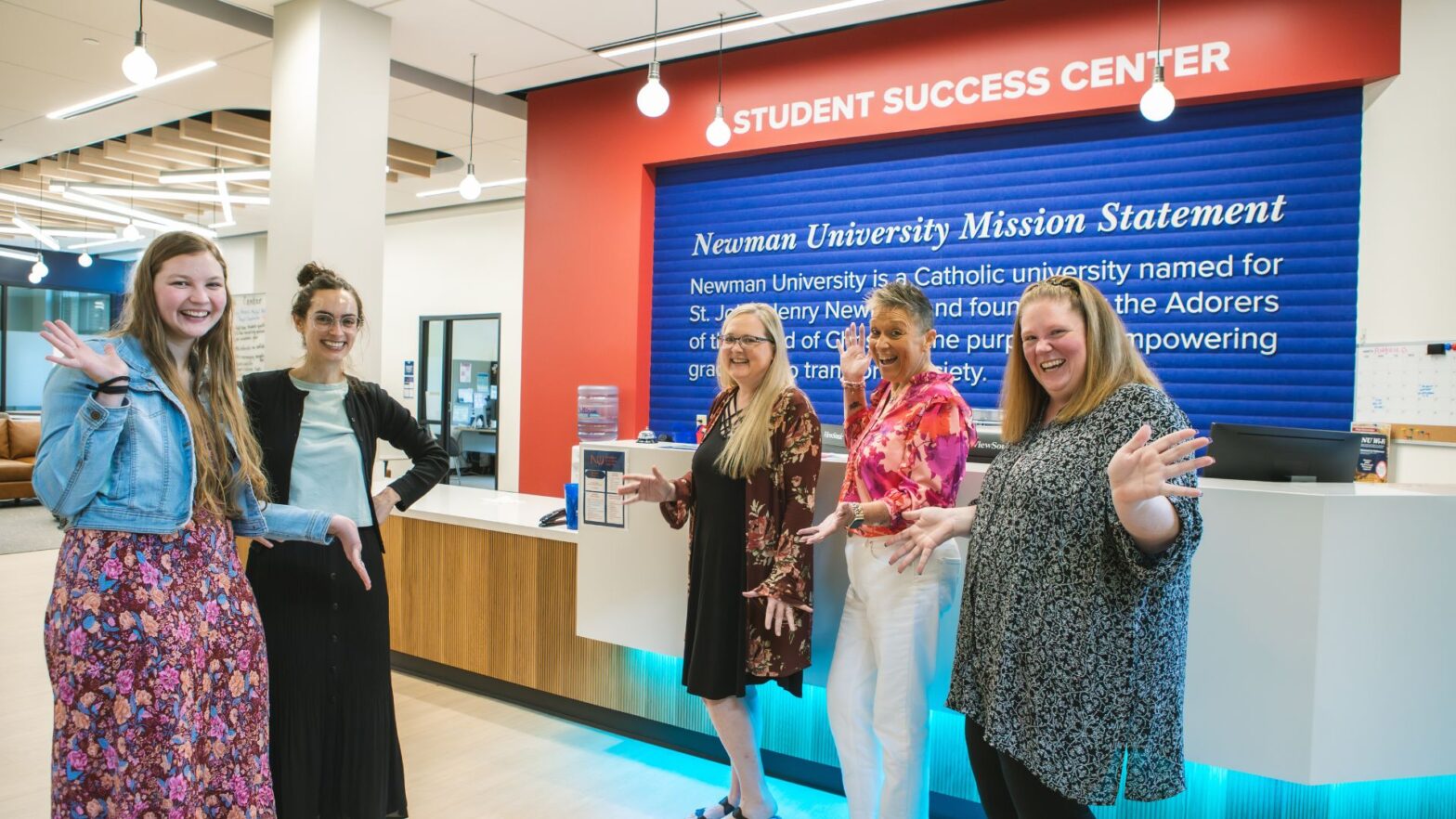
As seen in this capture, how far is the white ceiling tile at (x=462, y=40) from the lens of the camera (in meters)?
4.75

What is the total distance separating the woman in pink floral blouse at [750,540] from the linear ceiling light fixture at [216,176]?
6.29 m

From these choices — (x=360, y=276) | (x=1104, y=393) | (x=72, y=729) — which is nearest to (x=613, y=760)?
(x=72, y=729)

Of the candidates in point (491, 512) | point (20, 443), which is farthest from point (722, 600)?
point (20, 443)

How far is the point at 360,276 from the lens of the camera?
15.4 ft

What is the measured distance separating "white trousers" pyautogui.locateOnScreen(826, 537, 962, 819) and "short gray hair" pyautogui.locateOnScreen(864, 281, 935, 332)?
602 mm

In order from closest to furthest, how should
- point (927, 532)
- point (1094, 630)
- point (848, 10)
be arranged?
1. point (1094, 630)
2. point (927, 532)
3. point (848, 10)

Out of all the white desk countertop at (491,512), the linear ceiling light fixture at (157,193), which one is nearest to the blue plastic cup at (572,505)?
the white desk countertop at (491,512)

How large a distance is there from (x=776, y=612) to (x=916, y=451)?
0.65 m

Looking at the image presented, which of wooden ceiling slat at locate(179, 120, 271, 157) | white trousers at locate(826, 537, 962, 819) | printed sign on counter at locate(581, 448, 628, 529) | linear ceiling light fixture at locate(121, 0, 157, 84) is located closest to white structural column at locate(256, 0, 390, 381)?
linear ceiling light fixture at locate(121, 0, 157, 84)

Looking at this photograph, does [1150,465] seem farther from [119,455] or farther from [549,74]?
[549,74]

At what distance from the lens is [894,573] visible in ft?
7.23

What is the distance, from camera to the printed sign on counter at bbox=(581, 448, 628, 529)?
329 centimetres

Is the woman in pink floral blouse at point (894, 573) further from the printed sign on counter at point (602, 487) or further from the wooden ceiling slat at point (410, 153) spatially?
the wooden ceiling slat at point (410, 153)

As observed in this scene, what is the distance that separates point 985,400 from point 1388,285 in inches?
73.4
